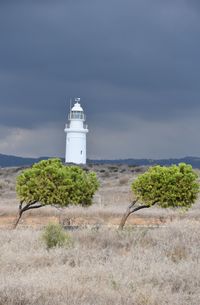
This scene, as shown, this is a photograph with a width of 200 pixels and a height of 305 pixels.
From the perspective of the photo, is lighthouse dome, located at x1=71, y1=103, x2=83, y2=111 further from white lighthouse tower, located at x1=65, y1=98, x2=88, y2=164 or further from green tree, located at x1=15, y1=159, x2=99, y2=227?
green tree, located at x1=15, y1=159, x2=99, y2=227

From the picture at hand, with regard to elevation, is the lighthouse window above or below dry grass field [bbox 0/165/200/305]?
above

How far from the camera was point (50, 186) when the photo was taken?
30.7m

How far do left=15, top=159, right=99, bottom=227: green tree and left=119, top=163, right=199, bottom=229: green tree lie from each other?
3.40 meters

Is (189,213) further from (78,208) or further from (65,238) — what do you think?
(65,238)

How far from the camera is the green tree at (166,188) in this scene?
98.2ft

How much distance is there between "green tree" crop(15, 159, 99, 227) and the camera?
1205 inches

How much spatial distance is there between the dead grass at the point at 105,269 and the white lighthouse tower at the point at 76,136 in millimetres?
58433

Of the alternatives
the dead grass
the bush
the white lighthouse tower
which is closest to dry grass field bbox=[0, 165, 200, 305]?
the dead grass

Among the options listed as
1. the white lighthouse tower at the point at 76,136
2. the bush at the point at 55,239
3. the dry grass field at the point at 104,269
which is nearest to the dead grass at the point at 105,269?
the dry grass field at the point at 104,269

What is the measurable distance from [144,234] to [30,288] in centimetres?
902

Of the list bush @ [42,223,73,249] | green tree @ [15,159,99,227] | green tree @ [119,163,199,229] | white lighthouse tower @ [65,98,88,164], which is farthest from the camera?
white lighthouse tower @ [65,98,88,164]

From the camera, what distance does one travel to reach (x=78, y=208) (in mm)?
41031

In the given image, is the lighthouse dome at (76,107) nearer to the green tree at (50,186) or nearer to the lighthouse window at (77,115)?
the lighthouse window at (77,115)

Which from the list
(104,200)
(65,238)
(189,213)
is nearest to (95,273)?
(65,238)
